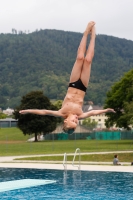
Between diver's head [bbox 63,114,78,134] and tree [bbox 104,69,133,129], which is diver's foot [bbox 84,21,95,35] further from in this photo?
tree [bbox 104,69,133,129]

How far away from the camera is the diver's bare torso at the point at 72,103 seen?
51.3 feet

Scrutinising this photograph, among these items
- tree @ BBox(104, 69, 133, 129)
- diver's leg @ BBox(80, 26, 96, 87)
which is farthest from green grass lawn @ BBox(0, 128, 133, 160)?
diver's leg @ BBox(80, 26, 96, 87)

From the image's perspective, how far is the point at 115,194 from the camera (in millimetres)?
19156

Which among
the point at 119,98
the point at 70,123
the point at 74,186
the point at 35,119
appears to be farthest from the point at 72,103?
the point at 35,119

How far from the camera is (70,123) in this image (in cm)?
1497

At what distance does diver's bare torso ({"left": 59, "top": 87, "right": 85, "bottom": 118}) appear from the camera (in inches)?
615

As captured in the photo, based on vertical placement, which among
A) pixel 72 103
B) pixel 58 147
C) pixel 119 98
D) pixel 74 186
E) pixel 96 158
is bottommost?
pixel 74 186

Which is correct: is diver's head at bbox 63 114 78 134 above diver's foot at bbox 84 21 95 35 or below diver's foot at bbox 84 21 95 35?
below

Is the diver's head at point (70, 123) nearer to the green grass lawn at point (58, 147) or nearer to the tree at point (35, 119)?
the green grass lawn at point (58, 147)

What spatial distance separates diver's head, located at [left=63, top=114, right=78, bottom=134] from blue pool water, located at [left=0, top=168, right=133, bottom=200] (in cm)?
421

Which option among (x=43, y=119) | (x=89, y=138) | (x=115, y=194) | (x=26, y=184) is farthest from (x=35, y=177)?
(x=89, y=138)

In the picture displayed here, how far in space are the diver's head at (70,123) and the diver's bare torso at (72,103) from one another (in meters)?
0.27

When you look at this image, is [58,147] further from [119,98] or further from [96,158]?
[96,158]

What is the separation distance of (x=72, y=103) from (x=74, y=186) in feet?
22.9
